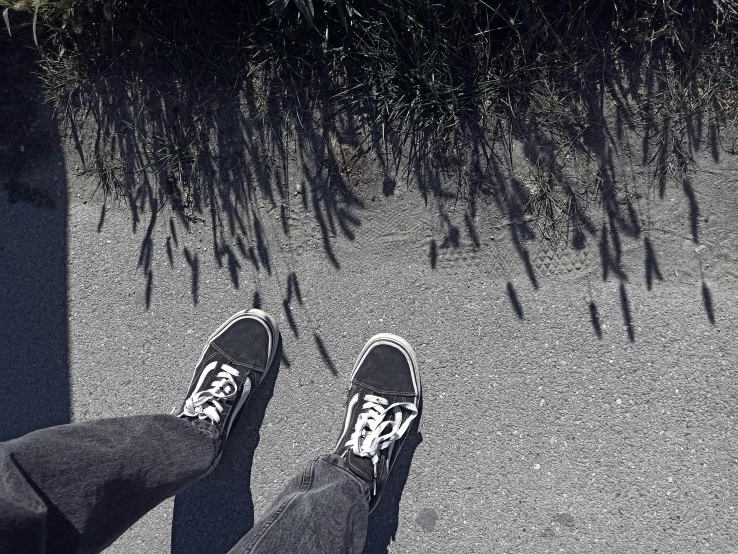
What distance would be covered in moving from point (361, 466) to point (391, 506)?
25 centimetres

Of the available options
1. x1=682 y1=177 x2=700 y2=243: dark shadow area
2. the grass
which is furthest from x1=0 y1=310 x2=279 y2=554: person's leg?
x1=682 y1=177 x2=700 y2=243: dark shadow area

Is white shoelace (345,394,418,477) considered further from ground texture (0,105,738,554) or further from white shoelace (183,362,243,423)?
white shoelace (183,362,243,423)

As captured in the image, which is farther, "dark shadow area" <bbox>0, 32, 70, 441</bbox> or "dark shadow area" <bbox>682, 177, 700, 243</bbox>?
"dark shadow area" <bbox>0, 32, 70, 441</bbox>

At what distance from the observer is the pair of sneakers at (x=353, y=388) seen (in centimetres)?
249

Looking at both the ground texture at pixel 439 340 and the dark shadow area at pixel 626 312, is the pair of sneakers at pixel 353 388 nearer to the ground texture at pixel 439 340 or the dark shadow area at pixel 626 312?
the ground texture at pixel 439 340

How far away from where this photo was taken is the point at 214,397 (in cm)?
258

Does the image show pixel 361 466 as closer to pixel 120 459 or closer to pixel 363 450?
pixel 363 450

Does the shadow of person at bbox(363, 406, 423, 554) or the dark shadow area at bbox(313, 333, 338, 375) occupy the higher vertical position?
the dark shadow area at bbox(313, 333, 338, 375)

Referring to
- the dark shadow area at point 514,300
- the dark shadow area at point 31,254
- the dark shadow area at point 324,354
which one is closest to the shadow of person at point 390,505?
the dark shadow area at point 324,354

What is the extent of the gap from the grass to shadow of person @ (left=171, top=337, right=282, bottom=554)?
121 cm

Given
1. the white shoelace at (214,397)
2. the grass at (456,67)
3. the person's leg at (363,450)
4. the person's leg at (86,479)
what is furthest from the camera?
the white shoelace at (214,397)

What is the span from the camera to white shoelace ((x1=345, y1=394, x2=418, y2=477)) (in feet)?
8.13

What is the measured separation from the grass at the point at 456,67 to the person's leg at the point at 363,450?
91 centimetres

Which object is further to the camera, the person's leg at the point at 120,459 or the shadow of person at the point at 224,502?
the shadow of person at the point at 224,502
